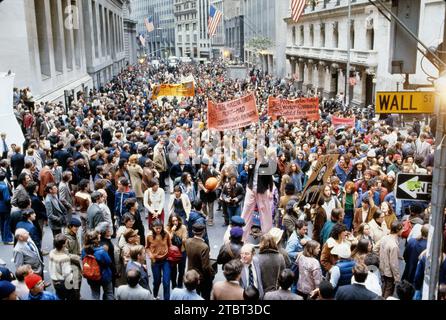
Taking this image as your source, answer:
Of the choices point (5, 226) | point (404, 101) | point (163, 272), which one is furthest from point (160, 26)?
point (404, 101)

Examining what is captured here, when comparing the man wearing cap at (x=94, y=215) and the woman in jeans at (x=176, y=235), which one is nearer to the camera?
the woman in jeans at (x=176, y=235)

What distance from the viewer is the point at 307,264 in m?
6.31

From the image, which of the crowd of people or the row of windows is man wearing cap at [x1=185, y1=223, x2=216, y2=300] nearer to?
the crowd of people

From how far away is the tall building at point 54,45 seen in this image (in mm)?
23719

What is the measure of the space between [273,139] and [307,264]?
8769 mm

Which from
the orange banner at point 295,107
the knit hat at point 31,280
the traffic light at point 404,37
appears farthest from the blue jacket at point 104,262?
the orange banner at point 295,107

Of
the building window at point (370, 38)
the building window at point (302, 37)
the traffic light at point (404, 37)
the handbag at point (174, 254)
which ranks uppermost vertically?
the building window at point (302, 37)

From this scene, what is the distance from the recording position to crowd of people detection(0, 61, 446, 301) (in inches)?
243

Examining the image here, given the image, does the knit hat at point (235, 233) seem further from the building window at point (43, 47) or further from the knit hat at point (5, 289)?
the building window at point (43, 47)

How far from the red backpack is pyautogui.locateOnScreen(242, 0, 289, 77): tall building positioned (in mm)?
48932

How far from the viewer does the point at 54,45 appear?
104ft

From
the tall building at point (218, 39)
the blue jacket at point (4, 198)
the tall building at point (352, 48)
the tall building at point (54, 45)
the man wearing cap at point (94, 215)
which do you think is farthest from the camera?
the tall building at point (218, 39)

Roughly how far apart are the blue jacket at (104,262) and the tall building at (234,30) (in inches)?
2804
